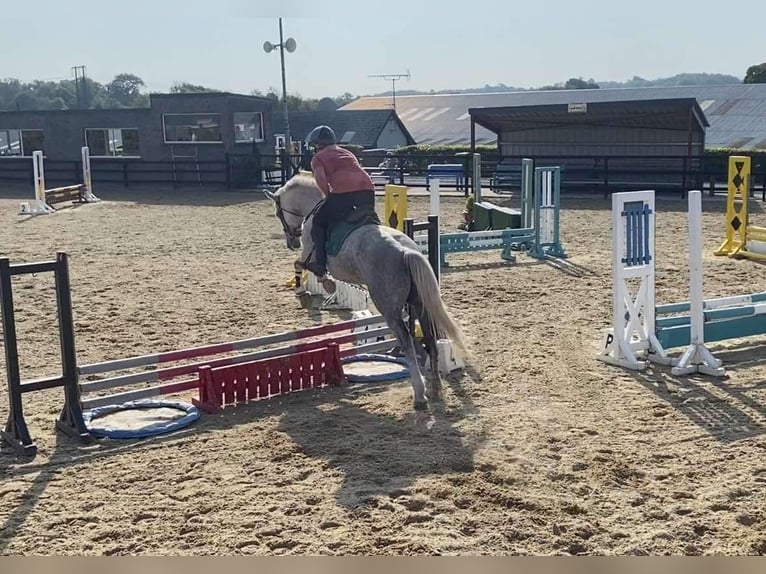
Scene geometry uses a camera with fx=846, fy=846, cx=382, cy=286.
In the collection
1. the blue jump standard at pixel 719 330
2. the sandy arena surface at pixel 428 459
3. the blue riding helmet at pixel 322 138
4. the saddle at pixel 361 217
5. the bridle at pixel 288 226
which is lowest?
the sandy arena surface at pixel 428 459

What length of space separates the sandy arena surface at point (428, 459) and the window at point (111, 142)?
19.1 meters

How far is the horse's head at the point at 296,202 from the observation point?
322 inches

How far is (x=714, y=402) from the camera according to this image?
19.1 feet

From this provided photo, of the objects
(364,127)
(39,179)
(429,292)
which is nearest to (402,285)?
(429,292)

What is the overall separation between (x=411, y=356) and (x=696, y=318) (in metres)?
2.34

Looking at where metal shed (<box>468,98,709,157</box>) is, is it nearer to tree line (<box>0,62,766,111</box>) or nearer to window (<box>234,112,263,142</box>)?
tree line (<box>0,62,766,111</box>)

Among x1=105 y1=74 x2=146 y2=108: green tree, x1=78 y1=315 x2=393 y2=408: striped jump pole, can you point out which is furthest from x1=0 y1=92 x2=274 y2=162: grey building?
x1=78 y1=315 x2=393 y2=408: striped jump pole

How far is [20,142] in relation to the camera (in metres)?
28.5

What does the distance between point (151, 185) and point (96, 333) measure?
749 inches

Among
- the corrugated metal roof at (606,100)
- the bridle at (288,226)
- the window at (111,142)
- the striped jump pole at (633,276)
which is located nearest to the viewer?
the striped jump pole at (633,276)

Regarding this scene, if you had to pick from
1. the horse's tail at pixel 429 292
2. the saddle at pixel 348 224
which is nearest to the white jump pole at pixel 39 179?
the saddle at pixel 348 224

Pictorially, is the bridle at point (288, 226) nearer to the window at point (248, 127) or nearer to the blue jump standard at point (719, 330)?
the blue jump standard at point (719, 330)

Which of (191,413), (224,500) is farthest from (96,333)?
(224,500)

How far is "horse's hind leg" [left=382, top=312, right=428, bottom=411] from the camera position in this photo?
231 inches
